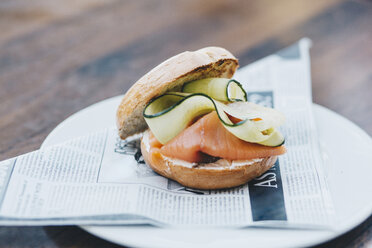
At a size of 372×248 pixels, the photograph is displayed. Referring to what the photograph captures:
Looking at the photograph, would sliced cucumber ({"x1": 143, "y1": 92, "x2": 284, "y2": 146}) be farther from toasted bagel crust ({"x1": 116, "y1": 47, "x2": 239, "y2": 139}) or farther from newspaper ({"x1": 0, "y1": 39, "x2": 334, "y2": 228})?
newspaper ({"x1": 0, "y1": 39, "x2": 334, "y2": 228})

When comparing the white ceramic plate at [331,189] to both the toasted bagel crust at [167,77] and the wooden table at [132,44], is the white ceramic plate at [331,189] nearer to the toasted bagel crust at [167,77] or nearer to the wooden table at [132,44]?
the wooden table at [132,44]

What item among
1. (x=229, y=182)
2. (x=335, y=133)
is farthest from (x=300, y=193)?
(x=335, y=133)

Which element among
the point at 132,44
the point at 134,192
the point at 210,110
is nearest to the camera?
the point at 134,192

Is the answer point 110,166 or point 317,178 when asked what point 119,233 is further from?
point 317,178

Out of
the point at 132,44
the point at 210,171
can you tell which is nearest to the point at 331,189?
the point at 210,171

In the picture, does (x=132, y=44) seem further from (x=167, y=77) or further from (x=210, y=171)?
(x=210, y=171)

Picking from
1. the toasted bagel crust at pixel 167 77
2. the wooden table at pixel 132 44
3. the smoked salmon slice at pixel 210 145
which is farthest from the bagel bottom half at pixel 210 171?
the wooden table at pixel 132 44
